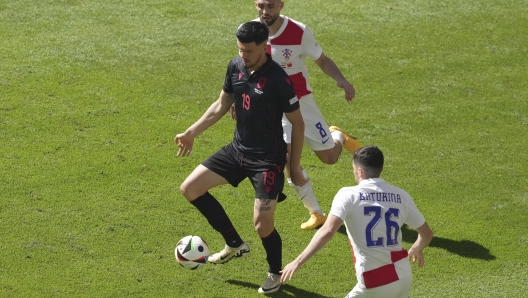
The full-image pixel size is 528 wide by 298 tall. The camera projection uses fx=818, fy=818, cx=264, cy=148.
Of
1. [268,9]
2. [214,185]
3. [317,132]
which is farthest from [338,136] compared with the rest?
[214,185]

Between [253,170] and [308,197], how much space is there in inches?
59.7

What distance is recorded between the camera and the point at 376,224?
6395 mm

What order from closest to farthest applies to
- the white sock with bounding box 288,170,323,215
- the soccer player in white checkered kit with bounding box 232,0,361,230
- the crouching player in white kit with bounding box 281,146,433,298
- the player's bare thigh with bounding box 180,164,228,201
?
the crouching player in white kit with bounding box 281,146,433,298, the player's bare thigh with bounding box 180,164,228,201, the soccer player in white checkered kit with bounding box 232,0,361,230, the white sock with bounding box 288,170,323,215

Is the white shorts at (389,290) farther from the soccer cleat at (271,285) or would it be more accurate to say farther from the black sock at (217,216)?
the black sock at (217,216)

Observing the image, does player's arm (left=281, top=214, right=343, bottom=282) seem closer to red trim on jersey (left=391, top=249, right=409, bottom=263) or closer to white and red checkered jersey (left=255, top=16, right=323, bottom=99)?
red trim on jersey (left=391, top=249, right=409, bottom=263)

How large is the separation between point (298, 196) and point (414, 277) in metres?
2.08

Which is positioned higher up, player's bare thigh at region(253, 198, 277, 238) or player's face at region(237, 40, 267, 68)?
player's face at region(237, 40, 267, 68)

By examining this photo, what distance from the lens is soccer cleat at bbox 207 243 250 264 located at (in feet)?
27.1

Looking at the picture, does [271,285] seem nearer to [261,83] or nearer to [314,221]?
[314,221]

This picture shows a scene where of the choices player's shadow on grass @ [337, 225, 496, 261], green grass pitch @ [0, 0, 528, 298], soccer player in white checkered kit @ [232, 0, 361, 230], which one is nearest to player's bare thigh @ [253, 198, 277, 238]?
green grass pitch @ [0, 0, 528, 298]

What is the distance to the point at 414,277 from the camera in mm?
8453

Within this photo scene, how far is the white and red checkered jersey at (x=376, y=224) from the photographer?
638 cm

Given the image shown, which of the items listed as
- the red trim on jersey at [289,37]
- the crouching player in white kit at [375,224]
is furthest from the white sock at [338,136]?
the crouching player in white kit at [375,224]

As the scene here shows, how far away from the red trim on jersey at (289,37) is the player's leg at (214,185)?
1605 millimetres
